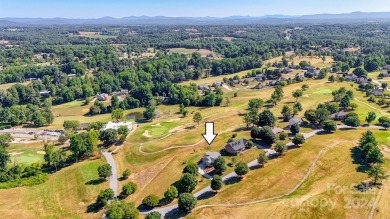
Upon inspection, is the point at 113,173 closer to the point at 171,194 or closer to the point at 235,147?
the point at 171,194

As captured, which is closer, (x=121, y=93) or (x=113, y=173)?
(x=113, y=173)

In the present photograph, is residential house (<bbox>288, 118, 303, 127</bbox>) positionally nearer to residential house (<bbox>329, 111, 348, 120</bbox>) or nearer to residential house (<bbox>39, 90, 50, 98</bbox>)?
residential house (<bbox>329, 111, 348, 120</bbox>)

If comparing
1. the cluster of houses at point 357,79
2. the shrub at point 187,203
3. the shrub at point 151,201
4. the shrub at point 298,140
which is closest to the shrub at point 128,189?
the shrub at point 151,201

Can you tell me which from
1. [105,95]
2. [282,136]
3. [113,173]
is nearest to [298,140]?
[282,136]

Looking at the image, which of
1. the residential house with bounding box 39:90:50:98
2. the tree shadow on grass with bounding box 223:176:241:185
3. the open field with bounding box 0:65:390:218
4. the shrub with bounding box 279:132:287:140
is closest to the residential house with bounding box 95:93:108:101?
the residential house with bounding box 39:90:50:98

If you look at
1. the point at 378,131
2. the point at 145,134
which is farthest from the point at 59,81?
the point at 378,131

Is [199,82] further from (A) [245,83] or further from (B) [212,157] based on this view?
(B) [212,157]
